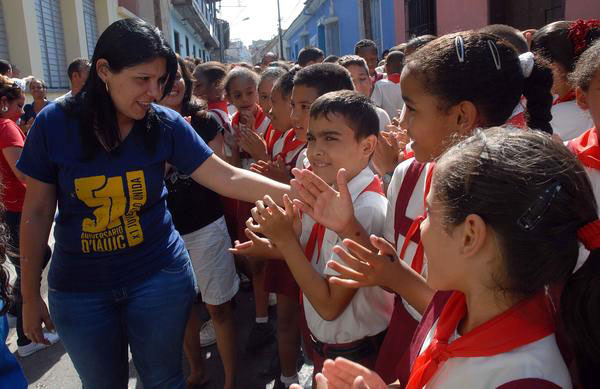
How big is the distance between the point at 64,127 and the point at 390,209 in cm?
120

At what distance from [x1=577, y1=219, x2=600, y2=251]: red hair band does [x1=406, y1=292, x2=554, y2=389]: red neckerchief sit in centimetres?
15

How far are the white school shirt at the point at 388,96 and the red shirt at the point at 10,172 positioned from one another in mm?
3207

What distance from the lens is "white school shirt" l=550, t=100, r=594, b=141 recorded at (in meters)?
2.13

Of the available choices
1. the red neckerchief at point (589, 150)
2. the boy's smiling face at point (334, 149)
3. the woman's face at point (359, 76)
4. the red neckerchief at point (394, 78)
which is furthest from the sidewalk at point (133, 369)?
the red neckerchief at point (394, 78)

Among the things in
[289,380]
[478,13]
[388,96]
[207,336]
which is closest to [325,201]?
[289,380]

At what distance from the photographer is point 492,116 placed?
143 cm

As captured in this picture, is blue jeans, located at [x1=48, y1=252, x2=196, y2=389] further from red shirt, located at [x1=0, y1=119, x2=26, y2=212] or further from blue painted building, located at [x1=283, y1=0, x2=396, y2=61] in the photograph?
blue painted building, located at [x1=283, y1=0, x2=396, y2=61]

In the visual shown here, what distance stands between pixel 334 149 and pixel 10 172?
2406mm

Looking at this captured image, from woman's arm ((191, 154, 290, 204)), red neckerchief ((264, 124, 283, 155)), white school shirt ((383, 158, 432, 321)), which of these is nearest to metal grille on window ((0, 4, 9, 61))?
red neckerchief ((264, 124, 283, 155))

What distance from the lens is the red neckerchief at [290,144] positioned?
2.87 m

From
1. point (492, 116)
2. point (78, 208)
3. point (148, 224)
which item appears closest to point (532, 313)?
point (492, 116)

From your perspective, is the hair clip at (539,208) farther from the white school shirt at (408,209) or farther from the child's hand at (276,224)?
the child's hand at (276,224)

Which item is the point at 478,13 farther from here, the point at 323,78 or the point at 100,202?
the point at 100,202

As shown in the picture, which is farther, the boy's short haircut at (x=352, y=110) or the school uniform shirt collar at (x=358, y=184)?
the boy's short haircut at (x=352, y=110)
